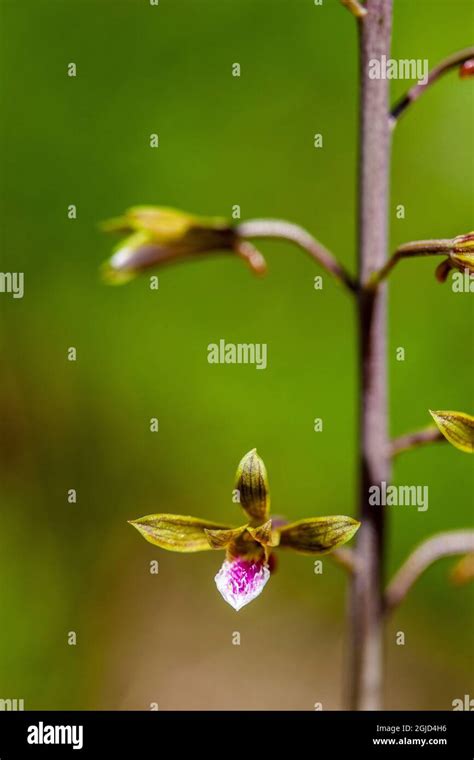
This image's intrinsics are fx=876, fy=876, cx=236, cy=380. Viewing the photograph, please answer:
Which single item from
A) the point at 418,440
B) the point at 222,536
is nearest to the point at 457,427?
the point at 418,440

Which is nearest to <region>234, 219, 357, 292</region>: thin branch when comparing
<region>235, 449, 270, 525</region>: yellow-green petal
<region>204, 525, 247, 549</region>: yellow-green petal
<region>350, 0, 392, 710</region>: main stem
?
<region>350, 0, 392, 710</region>: main stem

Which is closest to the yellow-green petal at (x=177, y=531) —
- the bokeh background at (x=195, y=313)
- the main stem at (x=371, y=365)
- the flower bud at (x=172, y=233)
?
the main stem at (x=371, y=365)

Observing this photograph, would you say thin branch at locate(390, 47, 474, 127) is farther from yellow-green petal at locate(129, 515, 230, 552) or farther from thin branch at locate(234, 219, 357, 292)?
yellow-green petal at locate(129, 515, 230, 552)

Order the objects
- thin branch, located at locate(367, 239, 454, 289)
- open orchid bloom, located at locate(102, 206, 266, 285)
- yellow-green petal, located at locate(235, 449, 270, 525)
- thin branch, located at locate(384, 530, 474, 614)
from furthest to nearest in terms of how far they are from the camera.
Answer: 1. open orchid bloom, located at locate(102, 206, 266, 285)
2. thin branch, located at locate(384, 530, 474, 614)
3. thin branch, located at locate(367, 239, 454, 289)
4. yellow-green petal, located at locate(235, 449, 270, 525)

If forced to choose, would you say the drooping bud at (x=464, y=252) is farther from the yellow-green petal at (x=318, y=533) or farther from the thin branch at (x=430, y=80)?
the yellow-green petal at (x=318, y=533)

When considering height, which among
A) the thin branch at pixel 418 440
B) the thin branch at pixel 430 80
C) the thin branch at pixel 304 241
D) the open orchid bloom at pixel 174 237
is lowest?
the thin branch at pixel 418 440
